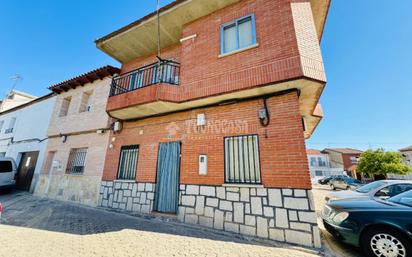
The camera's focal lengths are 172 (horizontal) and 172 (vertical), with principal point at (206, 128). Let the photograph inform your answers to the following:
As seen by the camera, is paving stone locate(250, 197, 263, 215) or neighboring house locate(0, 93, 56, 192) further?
neighboring house locate(0, 93, 56, 192)

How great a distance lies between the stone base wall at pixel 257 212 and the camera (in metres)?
4.39

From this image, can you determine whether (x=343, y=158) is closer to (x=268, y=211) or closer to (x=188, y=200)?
(x=268, y=211)

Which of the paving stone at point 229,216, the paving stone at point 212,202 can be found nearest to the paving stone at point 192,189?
the paving stone at point 212,202

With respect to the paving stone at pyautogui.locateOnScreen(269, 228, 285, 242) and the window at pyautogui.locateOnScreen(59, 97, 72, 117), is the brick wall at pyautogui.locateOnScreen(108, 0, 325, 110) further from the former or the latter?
the window at pyautogui.locateOnScreen(59, 97, 72, 117)

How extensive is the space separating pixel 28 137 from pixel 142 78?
1136cm

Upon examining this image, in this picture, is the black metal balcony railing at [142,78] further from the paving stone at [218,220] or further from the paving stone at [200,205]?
the paving stone at [218,220]

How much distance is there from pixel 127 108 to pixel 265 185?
6.12 meters

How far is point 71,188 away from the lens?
29.7ft

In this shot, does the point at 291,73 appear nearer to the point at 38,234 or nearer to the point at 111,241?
the point at 111,241

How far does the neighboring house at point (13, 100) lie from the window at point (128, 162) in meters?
19.1

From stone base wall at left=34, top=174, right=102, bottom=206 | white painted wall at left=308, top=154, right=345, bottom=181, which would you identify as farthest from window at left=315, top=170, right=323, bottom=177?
stone base wall at left=34, top=174, right=102, bottom=206

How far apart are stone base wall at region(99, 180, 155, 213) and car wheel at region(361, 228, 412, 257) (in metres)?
6.37

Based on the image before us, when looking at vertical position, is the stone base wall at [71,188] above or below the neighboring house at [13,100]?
below

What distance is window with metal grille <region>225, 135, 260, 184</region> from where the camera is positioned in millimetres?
5398
